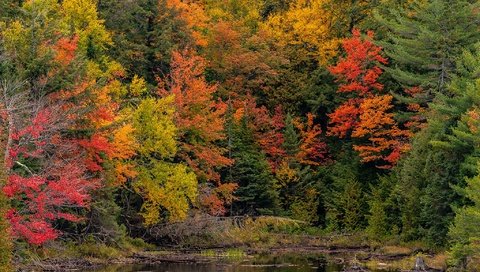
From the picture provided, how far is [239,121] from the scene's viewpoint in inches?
2398

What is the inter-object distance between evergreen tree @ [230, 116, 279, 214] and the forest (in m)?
0.15

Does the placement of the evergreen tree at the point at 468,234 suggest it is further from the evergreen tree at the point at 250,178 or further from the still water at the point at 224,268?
the evergreen tree at the point at 250,178

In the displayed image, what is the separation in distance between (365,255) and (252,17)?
29864 millimetres

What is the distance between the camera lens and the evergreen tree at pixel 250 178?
5900 cm

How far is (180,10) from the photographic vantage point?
61.1 meters

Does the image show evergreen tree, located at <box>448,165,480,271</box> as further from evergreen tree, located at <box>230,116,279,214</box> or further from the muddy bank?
evergreen tree, located at <box>230,116,279,214</box>

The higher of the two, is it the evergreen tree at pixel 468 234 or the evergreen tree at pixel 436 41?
the evergreen tree at pixel 436 41

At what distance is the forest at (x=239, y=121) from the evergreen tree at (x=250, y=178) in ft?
0.50

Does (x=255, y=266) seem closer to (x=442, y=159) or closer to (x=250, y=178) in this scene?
(x=442, y=159)

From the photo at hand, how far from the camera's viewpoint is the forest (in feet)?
129

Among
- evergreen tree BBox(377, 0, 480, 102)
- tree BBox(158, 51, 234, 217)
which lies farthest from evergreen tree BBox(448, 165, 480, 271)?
tree BBox(158, 51, 234, 217)

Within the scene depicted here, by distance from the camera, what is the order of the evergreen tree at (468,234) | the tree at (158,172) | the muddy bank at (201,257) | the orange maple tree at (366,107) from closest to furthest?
the evergreen tree at (468,234) → the muddy bank at (201,257) → the tree at (158,172) → the orange maple tree at (366,107)

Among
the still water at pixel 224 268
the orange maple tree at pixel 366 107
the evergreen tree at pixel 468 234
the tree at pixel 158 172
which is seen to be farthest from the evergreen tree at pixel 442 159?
the tree at pixel 158 172

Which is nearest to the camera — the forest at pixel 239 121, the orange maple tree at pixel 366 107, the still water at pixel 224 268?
the forest at pixel 239 121
